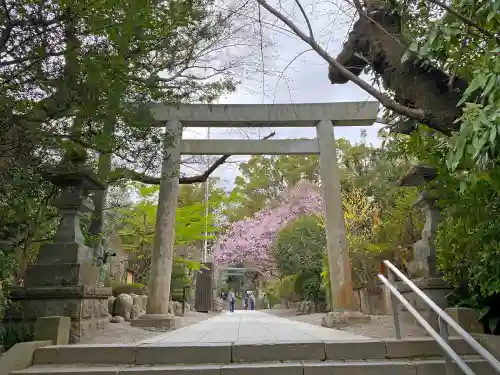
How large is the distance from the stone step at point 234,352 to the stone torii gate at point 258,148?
3.87 meters

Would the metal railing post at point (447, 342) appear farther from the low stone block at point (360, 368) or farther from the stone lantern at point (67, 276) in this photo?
the stone lantern at point (67, 276)

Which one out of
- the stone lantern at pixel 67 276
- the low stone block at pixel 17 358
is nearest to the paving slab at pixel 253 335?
the stone lantern at pixel 67 276

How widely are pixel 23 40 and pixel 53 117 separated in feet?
2.66

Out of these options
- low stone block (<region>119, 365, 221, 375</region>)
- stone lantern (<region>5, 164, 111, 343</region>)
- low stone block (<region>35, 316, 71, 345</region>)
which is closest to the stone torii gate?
stone lantern (<region>5, 164, 111, 343</region>)

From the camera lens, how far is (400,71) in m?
3.16

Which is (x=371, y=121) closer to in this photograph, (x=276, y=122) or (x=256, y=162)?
(x=276, y=122)

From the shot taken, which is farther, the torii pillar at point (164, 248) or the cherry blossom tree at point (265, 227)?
the cherry blossom tree at point (265, 227)

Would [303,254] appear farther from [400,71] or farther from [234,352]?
[400,71]

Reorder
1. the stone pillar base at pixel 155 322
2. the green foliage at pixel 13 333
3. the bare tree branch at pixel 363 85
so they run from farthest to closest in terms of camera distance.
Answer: the stone pillar base at pixel 155 322 < the green foliage at pixel 13 333 < the bare tree branch at pixel 363 85

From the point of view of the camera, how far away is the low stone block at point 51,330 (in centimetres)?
389

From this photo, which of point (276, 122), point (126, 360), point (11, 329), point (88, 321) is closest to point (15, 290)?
point (11, 329)

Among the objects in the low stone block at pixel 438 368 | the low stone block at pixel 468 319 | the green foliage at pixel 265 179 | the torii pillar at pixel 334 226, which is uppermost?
the green foliage at pixel 265 179

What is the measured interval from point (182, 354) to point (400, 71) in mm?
3151

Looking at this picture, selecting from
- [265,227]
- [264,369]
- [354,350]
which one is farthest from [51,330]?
[265,227]
